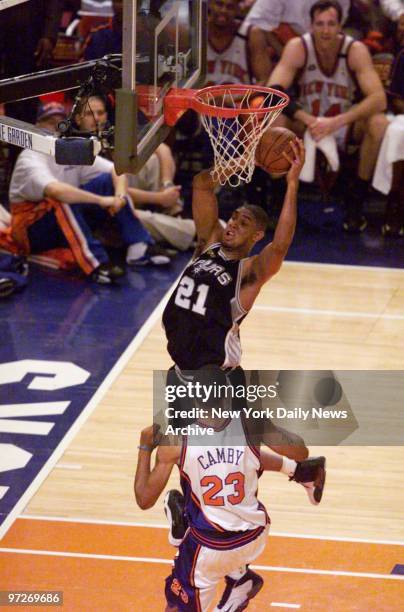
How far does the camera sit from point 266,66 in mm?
11109

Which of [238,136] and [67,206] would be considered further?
[67,206]

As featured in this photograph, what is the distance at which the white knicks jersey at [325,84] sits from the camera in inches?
420

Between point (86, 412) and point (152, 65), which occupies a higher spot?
point (152, 65)

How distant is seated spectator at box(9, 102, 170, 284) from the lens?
9344 mm

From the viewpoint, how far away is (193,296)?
4.96 meters

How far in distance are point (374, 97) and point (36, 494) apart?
572cm

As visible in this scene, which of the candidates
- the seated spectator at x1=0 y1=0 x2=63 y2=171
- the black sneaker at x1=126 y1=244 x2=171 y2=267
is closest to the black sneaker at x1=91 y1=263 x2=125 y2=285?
the black sneaker at x1=126 y1=244 x2=171 y2=267

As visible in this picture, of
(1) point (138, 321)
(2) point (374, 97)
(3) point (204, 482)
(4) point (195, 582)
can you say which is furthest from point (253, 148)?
(2) point (374, 97)

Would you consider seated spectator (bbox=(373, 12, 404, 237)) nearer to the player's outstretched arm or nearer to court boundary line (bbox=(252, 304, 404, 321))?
court boundary line (bbox=(252, 304, 404, 321))

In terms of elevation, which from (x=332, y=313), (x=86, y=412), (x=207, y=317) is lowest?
(x=332, y=313)

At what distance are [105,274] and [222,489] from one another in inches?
196

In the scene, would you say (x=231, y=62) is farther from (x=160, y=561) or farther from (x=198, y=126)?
A: (x=160, y=561)

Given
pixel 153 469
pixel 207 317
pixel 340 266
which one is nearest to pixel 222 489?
pixel 153 469

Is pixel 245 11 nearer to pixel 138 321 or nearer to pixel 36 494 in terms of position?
pixel 138 321
